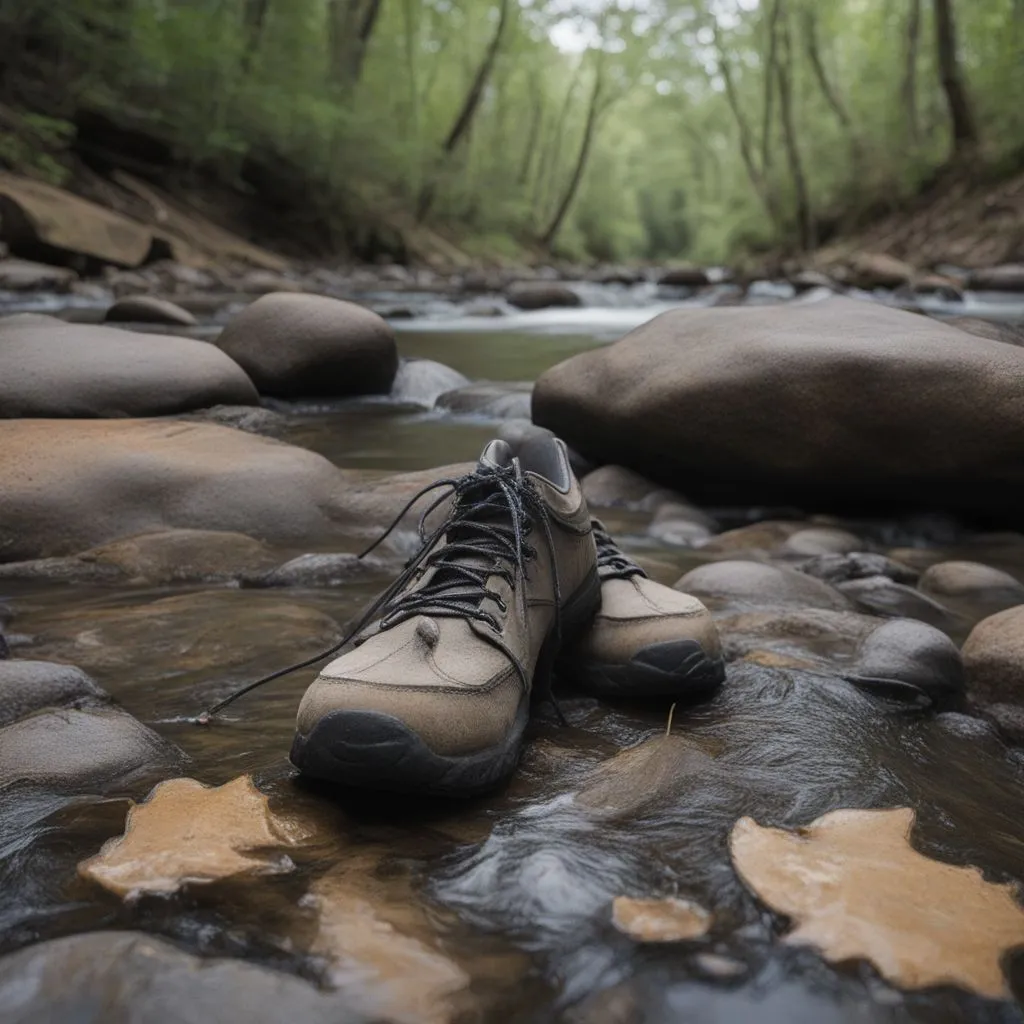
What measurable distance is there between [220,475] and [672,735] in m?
2.26

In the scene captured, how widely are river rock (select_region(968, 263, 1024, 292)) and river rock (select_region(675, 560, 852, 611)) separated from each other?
42.1ft

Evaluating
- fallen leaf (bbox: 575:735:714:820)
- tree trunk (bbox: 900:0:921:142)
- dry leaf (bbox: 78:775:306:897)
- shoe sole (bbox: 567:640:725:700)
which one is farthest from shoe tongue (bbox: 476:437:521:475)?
tree trunk (bbox: 900:0:921:142)

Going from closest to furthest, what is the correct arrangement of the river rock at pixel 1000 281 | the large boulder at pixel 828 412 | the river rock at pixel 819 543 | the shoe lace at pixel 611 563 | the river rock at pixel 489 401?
the shoe lace at pixel 611 563 → the river rock at pixel 819 543 → the large boulder at pixel 828 412 → the river rock at pixel 489 401 → the river rock at pixel 1000 281

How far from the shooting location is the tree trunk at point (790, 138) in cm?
2562

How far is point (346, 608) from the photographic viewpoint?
Answer: 2689 millimetres

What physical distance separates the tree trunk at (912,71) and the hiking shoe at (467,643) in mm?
25648

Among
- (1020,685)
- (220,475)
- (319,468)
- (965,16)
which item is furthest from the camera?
(965,16)

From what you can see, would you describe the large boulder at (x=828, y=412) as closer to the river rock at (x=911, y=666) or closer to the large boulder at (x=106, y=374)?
the river rock at (x=911, y=666)

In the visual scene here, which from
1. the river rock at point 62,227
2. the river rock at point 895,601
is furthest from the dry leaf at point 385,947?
the river rock at point 62,227

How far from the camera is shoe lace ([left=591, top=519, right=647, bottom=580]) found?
88.6 inches

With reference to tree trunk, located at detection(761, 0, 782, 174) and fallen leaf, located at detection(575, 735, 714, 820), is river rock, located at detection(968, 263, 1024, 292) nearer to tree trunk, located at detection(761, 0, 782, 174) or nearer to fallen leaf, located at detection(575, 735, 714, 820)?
fallen leaf, located at detection(575, 735, 714, 820)

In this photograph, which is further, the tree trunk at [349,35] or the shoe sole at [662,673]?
the tree trunk at [349,35]

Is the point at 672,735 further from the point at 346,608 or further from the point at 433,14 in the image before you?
the point at 433,14

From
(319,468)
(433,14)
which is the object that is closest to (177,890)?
(319,468)
